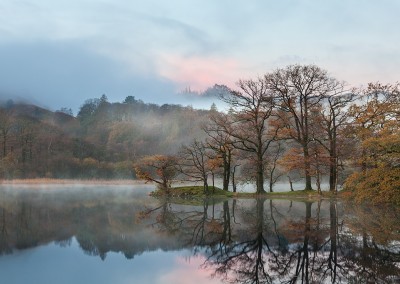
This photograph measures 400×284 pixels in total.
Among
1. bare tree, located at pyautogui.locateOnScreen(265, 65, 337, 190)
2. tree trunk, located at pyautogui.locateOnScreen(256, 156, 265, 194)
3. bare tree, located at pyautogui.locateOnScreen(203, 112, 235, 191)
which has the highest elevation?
bare tree, located at pyautogui.locateOnScreen(265, 65, 337, 190)

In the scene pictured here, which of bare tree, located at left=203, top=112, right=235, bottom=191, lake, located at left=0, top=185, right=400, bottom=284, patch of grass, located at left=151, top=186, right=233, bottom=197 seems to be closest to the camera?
lake, located at left=0, top=185, right=400, bottom=284

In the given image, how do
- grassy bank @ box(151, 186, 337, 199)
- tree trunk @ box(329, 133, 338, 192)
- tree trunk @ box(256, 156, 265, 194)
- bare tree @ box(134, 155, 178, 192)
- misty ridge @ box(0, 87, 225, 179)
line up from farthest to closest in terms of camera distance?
misty ridge @ box(0, 87, 225, 179) < tree trunk @ box(256, 156, 265, 194) < bare tree @ box(134, 155, 178, 192) < tree trunk @ box(329, 133, 338, 192) < grassy bank @ box(151, 186, 337, 199)

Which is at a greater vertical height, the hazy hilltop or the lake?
the hazy hilltop

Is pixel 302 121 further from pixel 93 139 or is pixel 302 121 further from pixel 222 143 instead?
pixel 93 139

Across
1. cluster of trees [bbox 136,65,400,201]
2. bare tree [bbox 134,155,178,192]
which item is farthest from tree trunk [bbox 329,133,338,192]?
bare tree [bbox 134,155,178,192]

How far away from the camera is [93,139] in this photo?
121875 mm

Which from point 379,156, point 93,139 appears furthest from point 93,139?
point 379,156

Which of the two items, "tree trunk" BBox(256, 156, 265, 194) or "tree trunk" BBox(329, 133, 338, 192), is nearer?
"tree trunk" BBox(329, 133, 338, 192)

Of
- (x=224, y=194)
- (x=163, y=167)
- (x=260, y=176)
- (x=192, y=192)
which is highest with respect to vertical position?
(x=163, y=167)

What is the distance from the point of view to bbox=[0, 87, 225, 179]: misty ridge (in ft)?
262

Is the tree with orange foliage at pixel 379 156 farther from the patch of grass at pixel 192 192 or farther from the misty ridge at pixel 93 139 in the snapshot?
the misty ridge at pixel 93 139

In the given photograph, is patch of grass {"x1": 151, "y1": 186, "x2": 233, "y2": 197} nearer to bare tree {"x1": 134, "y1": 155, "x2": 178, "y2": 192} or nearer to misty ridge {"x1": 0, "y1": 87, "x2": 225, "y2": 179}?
bare tree {"x1": 134, "y1": 155, "x2": 178, "y2": 192}

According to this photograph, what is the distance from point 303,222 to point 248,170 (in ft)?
84.1

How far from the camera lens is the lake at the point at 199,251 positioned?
8906 mm
